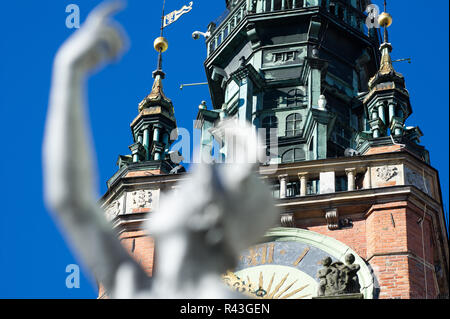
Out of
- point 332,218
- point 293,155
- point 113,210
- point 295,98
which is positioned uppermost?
point 295,98

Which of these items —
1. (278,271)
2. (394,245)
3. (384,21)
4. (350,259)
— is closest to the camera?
(350,259)

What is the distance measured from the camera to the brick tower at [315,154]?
1648cm

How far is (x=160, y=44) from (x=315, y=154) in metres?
4.78

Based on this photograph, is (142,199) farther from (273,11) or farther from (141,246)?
(273,11)

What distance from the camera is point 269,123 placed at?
20.8 metres

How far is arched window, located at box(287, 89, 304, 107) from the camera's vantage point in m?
21.1

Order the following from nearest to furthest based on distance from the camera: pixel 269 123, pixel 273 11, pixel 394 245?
pixel 394 245 → pixel 269 123 → pixel 273 11

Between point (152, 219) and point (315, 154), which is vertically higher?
point (315, 154)

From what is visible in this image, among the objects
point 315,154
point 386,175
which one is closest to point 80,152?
point 386,175

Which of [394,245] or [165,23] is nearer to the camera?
[394,245]

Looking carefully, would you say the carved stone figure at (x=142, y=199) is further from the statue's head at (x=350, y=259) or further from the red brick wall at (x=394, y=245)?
the statue's head at (x=350, y=259)

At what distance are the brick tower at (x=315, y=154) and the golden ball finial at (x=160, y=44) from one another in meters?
0.92
